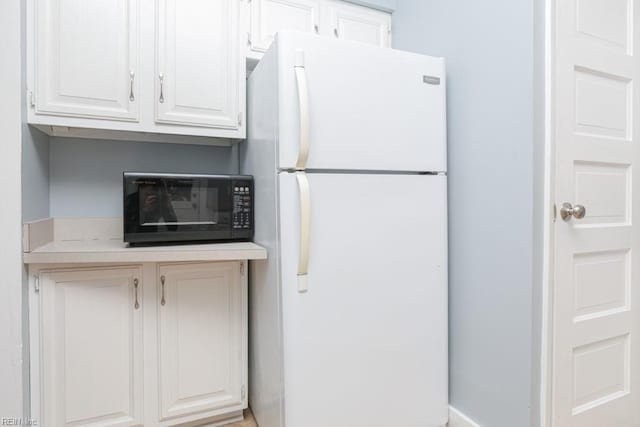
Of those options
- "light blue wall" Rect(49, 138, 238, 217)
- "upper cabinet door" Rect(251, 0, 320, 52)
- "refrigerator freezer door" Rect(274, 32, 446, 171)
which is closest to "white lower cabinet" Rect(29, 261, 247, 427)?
"light blue wall" Rect(49, 138, 238, 217)

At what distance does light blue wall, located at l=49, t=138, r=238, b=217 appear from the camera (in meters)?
1.68

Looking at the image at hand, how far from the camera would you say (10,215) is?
4.17 feet

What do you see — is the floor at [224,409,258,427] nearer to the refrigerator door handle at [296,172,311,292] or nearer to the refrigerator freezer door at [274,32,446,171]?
the refrigerator door handle at [296,172,311,292]

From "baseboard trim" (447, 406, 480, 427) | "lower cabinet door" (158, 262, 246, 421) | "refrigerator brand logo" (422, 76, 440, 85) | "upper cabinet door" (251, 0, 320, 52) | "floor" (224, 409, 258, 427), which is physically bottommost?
"floor" (224, 409, 258, 427)

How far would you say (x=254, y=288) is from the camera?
1723 mm

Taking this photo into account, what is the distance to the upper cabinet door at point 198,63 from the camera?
1562 millimetres

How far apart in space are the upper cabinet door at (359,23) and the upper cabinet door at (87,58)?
96cm

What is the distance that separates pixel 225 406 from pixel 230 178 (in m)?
1.08

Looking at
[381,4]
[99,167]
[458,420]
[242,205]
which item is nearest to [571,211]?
[458,420]

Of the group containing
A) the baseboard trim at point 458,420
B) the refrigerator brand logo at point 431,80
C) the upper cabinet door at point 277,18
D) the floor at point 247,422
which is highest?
the upper cabinet door at point 277,18

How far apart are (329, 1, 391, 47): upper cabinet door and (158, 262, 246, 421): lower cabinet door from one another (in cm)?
134

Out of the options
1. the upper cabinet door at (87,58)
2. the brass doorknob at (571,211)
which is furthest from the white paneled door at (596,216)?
the upper cabinet door at (87,58)

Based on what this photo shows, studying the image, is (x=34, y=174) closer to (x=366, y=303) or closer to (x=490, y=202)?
(x=366, y=303)

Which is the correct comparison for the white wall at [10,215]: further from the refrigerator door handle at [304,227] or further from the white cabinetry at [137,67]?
the refrigerator door handle at [304,227]
